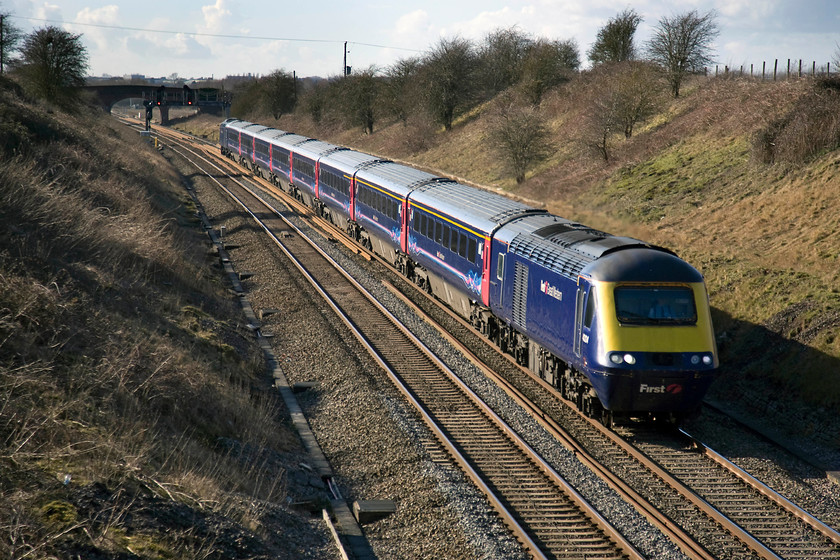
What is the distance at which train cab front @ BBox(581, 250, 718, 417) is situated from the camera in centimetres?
1181

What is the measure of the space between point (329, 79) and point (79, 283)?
8074cm

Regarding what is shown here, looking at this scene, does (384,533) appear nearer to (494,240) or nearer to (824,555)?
(824,555)

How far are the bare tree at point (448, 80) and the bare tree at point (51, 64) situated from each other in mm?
27916

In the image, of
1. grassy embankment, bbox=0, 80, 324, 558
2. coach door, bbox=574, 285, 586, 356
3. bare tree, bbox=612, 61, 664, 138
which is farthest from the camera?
bare tree, bbox=612, 61, 664, 138

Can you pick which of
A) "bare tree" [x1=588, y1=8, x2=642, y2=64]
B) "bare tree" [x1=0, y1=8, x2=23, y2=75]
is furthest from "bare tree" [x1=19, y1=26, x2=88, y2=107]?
"bare tree" [x1=588, y1=8, x2=642, y2=64]

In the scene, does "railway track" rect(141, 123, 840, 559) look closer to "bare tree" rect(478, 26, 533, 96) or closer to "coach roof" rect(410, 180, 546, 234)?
"coach roof" rect(410, 180, 546, 234)

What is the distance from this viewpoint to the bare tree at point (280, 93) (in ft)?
329

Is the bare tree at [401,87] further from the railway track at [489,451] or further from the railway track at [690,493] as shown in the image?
the railway track at [690,493]

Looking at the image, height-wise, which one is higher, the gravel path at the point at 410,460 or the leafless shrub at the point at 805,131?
the leafless shrub at the point at 805,131

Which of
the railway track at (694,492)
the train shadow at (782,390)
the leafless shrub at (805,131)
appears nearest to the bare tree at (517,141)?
the leafless shrub at (805,131)

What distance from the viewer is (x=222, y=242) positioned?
30.4m

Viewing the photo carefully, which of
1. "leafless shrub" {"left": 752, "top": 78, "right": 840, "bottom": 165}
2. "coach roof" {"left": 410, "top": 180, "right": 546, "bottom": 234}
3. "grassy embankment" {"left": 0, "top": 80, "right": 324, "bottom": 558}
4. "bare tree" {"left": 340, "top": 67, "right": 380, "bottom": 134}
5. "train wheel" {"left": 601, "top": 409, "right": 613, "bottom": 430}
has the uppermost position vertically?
"bare tree" {"left": 340, "top": 67, "right": 380, "bottom": 134}

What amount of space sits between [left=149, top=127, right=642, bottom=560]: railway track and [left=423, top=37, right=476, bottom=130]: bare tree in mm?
44837

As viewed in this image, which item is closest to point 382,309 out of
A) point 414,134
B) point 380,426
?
point 380,426
